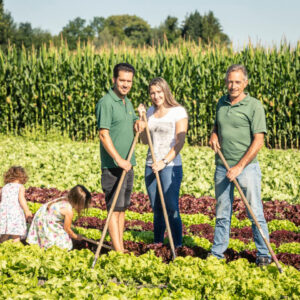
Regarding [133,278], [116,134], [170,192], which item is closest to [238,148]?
[170,192]

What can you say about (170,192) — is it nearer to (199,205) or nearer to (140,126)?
(140,126)

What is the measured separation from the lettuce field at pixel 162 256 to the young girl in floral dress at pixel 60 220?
23 centimetres

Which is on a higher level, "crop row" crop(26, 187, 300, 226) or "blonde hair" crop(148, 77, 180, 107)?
"blonde hair" crop(148, 77, 180, 107)

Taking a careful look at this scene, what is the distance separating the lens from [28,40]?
62.9 m

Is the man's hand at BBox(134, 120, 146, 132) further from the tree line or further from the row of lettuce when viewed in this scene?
the tree line

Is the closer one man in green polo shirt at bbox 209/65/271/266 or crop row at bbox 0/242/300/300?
crop row at bbox 0/242/300/300

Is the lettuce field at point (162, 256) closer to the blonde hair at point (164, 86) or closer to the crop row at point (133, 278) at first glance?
the crop row at point (133, 278)

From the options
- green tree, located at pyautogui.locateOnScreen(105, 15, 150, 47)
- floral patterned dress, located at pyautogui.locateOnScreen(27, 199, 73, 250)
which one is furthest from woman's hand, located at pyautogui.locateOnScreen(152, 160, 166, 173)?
green tree, located at pyautogui.locateOnScreen(105, 15, 150, 47)

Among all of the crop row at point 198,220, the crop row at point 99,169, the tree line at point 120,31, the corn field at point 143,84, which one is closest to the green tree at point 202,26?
the tree line at point 120,31

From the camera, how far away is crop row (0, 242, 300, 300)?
3.44 metres

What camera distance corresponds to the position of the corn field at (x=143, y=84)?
14266 millimetres

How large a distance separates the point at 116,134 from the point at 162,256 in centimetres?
138

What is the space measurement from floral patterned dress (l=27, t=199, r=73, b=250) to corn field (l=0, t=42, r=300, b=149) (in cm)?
1005

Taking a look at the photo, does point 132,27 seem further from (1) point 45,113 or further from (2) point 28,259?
(2) point 28,259
